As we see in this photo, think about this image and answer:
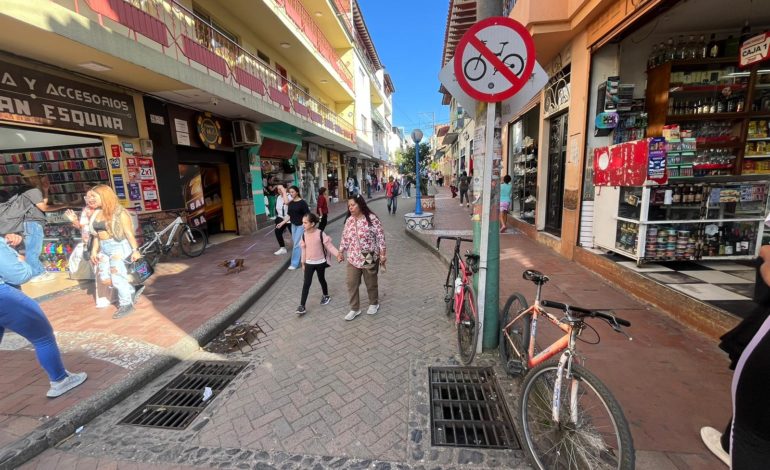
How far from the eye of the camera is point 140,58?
17.5 ft

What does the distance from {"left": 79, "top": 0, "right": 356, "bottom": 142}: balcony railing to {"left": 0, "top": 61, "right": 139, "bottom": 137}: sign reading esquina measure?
1608 millimetres

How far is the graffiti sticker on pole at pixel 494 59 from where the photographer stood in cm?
269

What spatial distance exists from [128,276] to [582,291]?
6.91m

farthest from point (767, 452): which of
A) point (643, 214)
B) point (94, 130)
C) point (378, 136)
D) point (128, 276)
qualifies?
point (378, 136)

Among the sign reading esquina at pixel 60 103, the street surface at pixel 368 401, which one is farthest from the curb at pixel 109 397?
the sign reading esquina at pixel 60 103

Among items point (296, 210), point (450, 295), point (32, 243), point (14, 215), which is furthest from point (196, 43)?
point (450, 295)

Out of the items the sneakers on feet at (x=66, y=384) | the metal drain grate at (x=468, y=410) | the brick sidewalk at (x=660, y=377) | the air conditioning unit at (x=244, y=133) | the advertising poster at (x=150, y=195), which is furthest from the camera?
the air conditioning unit at (x=244, y=133)

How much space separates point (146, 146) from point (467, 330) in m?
7.98

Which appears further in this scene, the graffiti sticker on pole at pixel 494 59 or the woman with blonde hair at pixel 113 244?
the woman with blonde hair at pixel 113 244

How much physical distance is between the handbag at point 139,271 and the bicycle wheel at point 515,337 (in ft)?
17.4

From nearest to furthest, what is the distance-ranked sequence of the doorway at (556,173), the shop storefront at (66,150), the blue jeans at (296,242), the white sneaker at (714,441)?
the white sneaker at (714,441) < the shop storefront at (66,150) < the blue jeans at (296,242) < the doorway at (556,173)

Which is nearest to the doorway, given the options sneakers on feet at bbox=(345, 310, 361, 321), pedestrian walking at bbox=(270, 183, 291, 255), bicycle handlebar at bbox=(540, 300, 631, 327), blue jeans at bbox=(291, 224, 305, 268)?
sneakers on feet at bbox=(345, 310, 361, 321)

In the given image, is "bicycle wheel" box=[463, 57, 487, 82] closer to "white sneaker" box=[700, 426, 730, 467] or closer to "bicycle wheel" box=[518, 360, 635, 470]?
"bicycle wheel" box=[518, 360, 635, 470]

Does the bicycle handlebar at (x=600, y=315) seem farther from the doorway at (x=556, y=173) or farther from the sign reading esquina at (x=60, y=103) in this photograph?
the sign reading esquina at (x=60, y=103)
